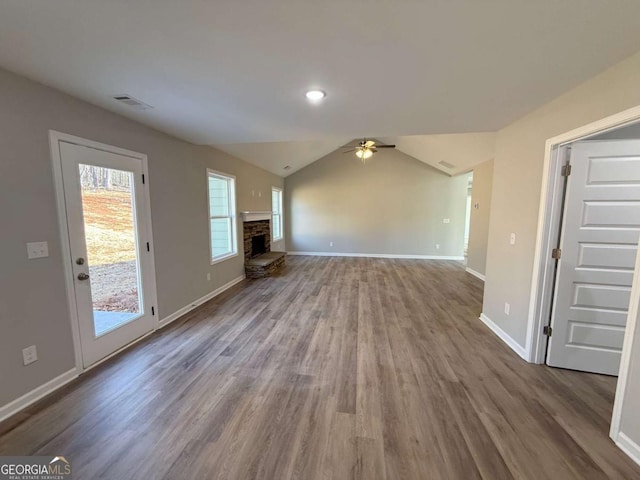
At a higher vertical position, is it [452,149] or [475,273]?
[452,149]

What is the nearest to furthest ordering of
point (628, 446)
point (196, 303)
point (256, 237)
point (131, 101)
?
point (628, 446), point (131, 101), point (196, 303), point (256, 237)

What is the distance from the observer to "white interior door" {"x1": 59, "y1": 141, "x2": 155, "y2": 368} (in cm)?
223

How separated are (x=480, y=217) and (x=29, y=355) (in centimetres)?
701

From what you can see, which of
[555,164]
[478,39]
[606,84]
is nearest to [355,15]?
[478,39]

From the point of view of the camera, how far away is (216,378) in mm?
2230

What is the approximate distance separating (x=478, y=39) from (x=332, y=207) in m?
6.74

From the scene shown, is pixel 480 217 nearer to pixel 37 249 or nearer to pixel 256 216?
pixel 256 216

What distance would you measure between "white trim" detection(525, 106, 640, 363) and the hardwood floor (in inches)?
9.0

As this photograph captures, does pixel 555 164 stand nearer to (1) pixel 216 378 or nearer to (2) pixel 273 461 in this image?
(2) pixel 273 461

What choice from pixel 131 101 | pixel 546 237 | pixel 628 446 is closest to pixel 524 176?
pixel 546 237

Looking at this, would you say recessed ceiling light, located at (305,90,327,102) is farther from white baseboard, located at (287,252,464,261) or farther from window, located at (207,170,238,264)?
white baseboard, located at (287,252,464,261)

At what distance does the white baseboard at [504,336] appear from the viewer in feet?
8.45

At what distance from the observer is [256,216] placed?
19.9ft

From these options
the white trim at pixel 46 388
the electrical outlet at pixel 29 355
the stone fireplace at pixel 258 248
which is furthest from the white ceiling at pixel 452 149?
the electrical outlet at pixel 29 355
